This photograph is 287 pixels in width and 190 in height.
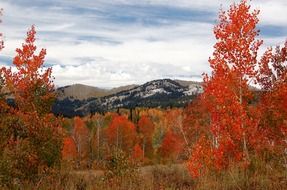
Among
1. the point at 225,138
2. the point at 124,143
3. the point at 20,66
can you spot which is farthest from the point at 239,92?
the point at 124,143

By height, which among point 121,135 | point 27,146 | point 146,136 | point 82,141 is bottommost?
point 82,141

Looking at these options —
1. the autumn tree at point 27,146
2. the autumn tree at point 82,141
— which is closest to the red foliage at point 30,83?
the autumn tree at point 27,146

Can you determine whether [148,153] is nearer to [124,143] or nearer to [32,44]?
[124,143]

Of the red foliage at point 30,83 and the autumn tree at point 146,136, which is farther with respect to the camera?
the autumn tree at point 146,136

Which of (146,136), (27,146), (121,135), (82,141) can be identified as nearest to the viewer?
(27,146)

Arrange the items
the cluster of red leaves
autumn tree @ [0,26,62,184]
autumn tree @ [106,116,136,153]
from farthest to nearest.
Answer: autumn tree @ [106,116,136,153] → the cluster of red leaves → autumn tree @ [0,26,62,184]

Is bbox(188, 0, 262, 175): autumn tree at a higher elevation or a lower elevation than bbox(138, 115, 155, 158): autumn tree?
higher

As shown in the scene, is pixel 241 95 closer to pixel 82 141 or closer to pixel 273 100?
pixel 273 100

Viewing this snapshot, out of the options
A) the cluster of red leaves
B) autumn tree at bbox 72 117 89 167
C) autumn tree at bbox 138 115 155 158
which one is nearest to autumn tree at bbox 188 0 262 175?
the cluster of red leaves

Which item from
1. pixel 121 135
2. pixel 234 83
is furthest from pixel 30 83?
pixel 121 135

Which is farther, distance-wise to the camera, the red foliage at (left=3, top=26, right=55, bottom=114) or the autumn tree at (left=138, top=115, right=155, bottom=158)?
the autumn tree at (left=138, top=115, right=155, bottom=158)

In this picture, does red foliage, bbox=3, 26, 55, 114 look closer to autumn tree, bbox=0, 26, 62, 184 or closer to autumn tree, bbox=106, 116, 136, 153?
autumn tree, bbox=0, 26, 62, 184

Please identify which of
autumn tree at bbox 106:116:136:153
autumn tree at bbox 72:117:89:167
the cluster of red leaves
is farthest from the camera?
autumn tree at bbox 106:116:136:153

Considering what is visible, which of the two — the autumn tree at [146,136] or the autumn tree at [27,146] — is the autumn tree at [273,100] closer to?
the autumn tree at [27,146]
